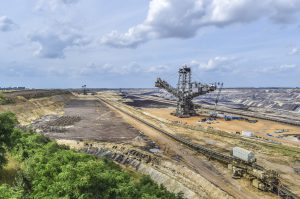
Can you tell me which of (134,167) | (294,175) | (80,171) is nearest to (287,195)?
(294,175)

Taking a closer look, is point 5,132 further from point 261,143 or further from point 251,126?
point 251,126

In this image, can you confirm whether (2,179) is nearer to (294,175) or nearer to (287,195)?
(287,195)

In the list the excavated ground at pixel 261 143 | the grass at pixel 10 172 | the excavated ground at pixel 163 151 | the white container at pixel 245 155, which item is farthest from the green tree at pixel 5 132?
the excavated ground at pixel 261 143

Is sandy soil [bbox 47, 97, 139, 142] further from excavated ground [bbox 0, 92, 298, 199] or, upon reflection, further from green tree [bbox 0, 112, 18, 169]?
green tree [bbox 0, 112, 18, 169]

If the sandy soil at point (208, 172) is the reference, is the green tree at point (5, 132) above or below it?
above

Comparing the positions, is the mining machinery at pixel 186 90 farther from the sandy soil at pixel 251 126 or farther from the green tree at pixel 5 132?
the green tree at pixel 5 132

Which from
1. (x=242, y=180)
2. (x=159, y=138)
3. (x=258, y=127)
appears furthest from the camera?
(x=258, y=127)
